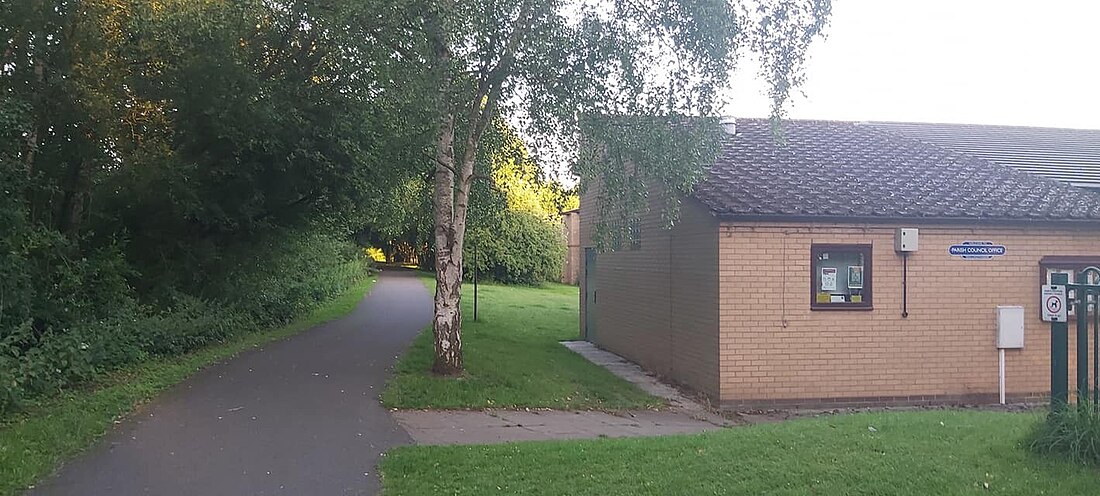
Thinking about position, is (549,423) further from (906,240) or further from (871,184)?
(871,184)

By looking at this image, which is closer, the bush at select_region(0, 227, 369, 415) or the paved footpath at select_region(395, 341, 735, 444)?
the paved footpath at select_region(395, 341, 735, 444)

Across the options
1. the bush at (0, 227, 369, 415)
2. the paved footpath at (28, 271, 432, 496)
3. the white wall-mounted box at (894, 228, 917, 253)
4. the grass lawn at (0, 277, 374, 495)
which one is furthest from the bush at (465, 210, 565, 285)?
the white wall-mounted box at (894, 228, 917, 253)

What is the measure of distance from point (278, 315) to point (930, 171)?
45.2 feet

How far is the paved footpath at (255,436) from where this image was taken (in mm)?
7008

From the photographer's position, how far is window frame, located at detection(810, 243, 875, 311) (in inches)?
497

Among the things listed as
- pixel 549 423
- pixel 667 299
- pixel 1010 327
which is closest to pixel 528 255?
pixel 667 299

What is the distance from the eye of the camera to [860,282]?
12.8 metres

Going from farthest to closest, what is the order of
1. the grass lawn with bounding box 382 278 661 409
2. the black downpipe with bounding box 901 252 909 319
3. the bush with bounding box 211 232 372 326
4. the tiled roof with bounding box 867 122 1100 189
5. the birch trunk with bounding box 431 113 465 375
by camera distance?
1. the bush with bounding box 211 232 372 326
2. the tiled roof with bounding box 867 122 1100 189
3. the black downpipe with bounding box 901 252 909 319
4. the birch trunk with bounding box 431 113 465 375
5. the grass lawn with bounding box 382 278 661 409

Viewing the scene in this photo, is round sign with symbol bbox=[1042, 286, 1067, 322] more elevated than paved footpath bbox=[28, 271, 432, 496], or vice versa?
round sign with symbol bbox=[1042, 286, 1067, 322]

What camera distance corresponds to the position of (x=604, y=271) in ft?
62.0

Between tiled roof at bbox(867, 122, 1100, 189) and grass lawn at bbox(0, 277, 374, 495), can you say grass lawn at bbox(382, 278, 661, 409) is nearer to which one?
grass lawn at bbox(0, 277, 374, 495)

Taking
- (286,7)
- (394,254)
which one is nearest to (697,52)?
(286,7)

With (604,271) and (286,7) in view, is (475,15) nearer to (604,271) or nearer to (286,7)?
(286,7)

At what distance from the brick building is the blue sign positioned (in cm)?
2
